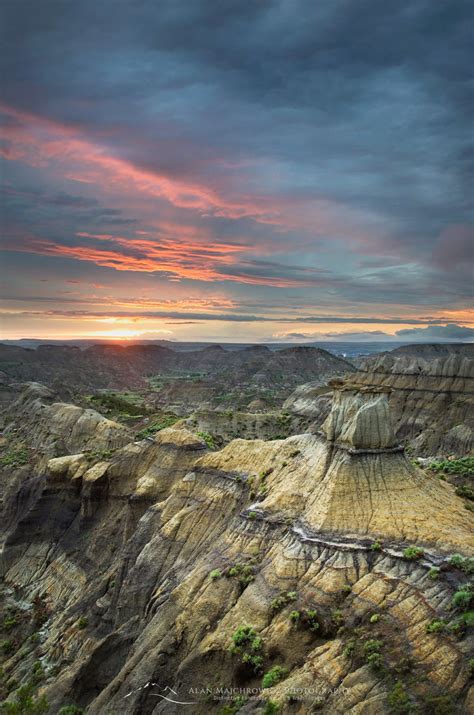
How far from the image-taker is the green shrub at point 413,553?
22.1 meters

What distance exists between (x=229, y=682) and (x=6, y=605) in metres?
35.0

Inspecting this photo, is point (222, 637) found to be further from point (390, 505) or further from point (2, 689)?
Answer: point (2, 689)

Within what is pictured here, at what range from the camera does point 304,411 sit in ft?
331

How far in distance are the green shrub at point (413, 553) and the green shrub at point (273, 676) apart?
7.19m

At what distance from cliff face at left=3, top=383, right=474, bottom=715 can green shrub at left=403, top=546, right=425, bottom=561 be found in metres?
0.24

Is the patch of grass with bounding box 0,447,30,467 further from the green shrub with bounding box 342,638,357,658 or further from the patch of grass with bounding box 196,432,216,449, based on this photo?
the green shrub with bounding box 342,638,357,658

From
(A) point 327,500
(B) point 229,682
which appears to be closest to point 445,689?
(B) point 229,682

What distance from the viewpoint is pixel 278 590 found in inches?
944

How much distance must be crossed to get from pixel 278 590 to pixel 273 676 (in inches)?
170

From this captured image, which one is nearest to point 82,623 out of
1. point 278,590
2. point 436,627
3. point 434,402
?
point 278,590

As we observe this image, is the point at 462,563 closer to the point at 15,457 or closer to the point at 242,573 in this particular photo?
the point at 242,573

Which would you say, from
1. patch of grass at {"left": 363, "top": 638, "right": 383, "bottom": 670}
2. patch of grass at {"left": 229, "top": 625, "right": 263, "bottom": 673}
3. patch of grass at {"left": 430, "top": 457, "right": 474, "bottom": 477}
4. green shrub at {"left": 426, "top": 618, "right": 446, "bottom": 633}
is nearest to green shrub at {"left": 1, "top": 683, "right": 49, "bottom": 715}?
patch of grass at {"left": 229, "top": 625, "right": 263, "bottom": 673}

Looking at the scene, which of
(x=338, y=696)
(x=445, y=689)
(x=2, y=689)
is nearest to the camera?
(x=445, y=689)

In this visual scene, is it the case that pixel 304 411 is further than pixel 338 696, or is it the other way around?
pixel 304 411
